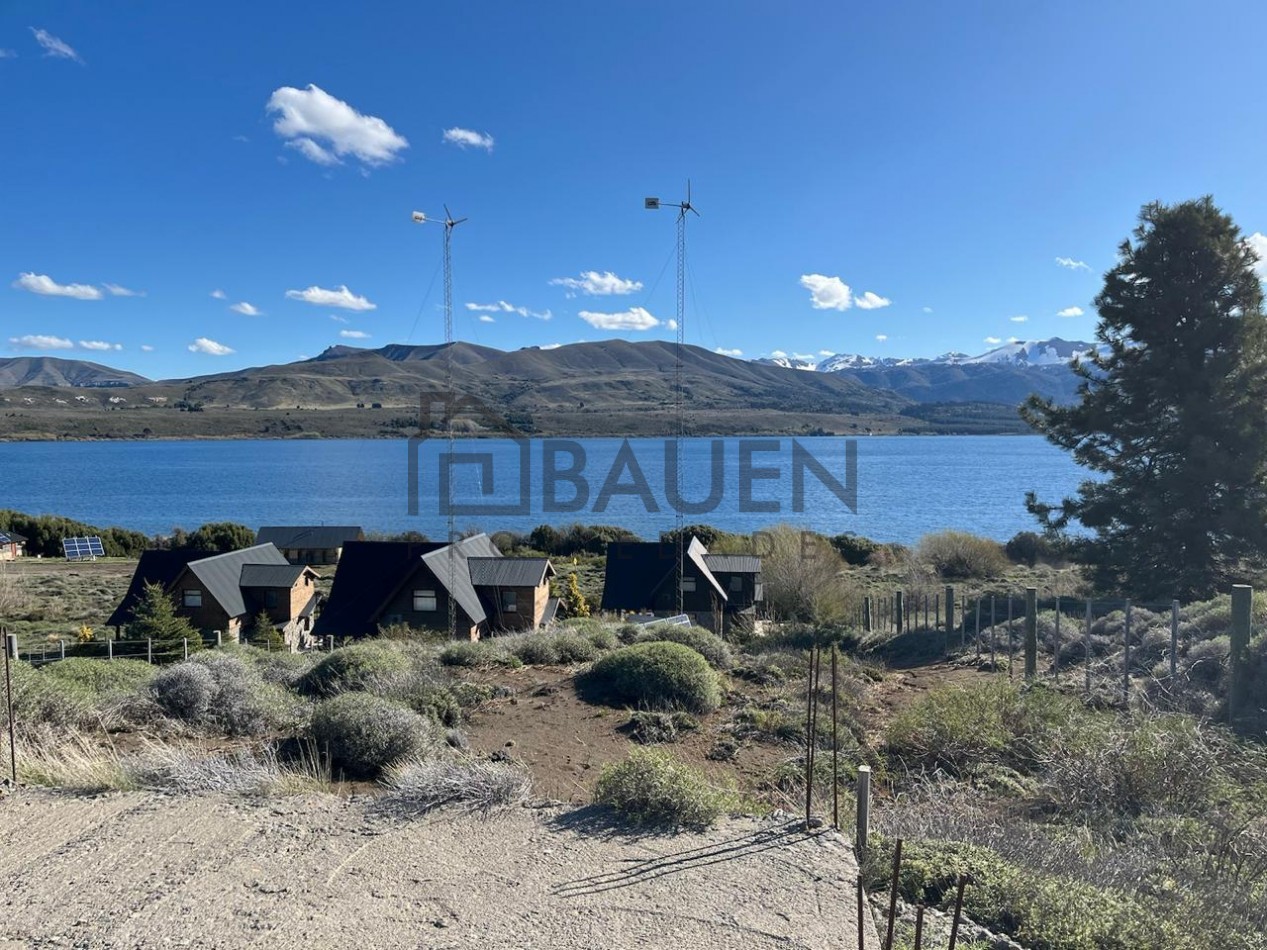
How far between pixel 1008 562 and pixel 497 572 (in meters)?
25.7

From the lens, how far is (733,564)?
27.2m

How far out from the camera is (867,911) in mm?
3688

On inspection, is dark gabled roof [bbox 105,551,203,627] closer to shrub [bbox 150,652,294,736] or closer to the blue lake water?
the blue lake water

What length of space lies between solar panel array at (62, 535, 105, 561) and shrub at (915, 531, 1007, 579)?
51316mm

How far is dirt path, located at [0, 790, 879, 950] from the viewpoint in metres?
3.49

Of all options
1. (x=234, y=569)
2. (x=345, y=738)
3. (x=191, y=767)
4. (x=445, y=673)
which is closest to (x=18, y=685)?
(x=191, y=767)

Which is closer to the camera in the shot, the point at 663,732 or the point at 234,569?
the point at 663,732

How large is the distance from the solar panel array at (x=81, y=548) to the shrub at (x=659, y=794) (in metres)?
56.0

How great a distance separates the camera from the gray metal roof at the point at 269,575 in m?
27.2

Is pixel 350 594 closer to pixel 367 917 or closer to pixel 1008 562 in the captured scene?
pixel 367 917

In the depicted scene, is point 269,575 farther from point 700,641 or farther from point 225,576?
→ point 700,641

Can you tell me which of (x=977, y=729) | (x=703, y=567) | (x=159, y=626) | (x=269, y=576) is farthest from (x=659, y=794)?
(x=269, y=576)

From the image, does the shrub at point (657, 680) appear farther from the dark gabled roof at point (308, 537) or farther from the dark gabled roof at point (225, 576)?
the dark gabled roof at point (308, 537)

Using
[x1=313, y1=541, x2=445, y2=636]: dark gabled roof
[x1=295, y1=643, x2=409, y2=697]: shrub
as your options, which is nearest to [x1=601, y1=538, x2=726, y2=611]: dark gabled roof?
[x1=313, y1=541, x2=445, y2=636]: dark gabled roof
